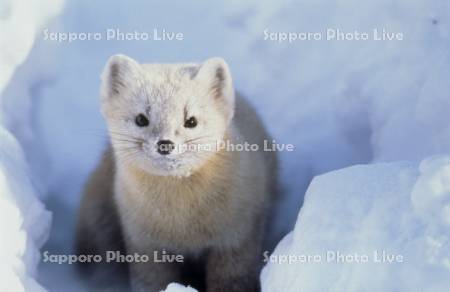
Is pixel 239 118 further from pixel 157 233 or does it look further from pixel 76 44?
pixel 76 44

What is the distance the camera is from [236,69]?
522 centimetres

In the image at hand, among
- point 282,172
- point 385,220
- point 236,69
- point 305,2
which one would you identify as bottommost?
point 385,220

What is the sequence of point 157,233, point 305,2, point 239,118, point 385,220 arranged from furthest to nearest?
point 305,2 → point 239,118 → point 157,233 → point 385,220

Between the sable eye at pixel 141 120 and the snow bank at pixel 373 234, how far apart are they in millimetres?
806

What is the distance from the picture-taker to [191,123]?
369 cm

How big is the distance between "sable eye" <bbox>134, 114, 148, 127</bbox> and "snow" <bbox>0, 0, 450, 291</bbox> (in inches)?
Result: 47.8

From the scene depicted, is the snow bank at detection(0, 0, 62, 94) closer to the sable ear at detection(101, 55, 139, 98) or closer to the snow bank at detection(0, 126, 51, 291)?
the snow bank at detection(0, 126, 51, 291)

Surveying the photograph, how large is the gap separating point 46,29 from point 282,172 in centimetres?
171

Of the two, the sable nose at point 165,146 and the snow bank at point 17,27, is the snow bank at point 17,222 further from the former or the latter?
the sable nose at point 165,146

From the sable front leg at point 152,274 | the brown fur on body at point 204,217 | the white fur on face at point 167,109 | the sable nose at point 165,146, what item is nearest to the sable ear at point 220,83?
the white fur on face at point 167,109

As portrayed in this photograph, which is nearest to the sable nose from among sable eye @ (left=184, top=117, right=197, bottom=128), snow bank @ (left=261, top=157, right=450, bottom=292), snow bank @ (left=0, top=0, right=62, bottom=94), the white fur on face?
the white fur on face

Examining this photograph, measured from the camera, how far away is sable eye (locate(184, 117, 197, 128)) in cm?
366

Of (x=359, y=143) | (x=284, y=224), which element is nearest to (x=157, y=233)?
(x=284, y=224)

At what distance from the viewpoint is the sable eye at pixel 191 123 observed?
144 inches
